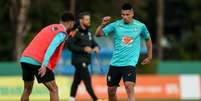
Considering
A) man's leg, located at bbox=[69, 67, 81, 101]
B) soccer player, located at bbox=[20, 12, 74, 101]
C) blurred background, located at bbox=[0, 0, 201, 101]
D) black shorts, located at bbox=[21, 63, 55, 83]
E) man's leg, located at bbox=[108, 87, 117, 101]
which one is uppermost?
soccer player, located at bbox=[20, 12, 74, 101]

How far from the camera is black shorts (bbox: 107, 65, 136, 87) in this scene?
13180mm

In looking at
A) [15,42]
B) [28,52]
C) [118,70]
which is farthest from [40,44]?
[15,42]

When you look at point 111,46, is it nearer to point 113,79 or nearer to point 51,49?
point 113,79

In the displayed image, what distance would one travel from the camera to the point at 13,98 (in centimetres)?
2117

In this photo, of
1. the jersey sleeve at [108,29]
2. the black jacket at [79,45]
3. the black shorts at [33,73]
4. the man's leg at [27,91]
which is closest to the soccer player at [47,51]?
the black shorts at [33,73]

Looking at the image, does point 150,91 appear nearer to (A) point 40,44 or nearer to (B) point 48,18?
(A) point 40,44

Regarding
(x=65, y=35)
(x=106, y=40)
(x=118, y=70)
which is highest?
(x=65, y=35)

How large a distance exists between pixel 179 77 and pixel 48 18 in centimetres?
2103

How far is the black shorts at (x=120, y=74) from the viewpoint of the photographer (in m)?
13.2

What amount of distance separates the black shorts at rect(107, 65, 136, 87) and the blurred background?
5832 millimetres

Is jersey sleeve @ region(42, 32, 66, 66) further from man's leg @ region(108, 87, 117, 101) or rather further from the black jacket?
the black jacket

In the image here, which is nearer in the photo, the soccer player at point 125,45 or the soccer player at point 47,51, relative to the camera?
the soccer player at point 47,51

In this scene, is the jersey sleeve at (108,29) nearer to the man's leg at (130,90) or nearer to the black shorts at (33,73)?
the man's leg at (130,90)

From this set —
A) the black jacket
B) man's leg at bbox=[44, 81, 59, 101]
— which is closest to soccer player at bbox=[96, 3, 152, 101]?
man's leg at bbox=[44, 81, 59, 101]
